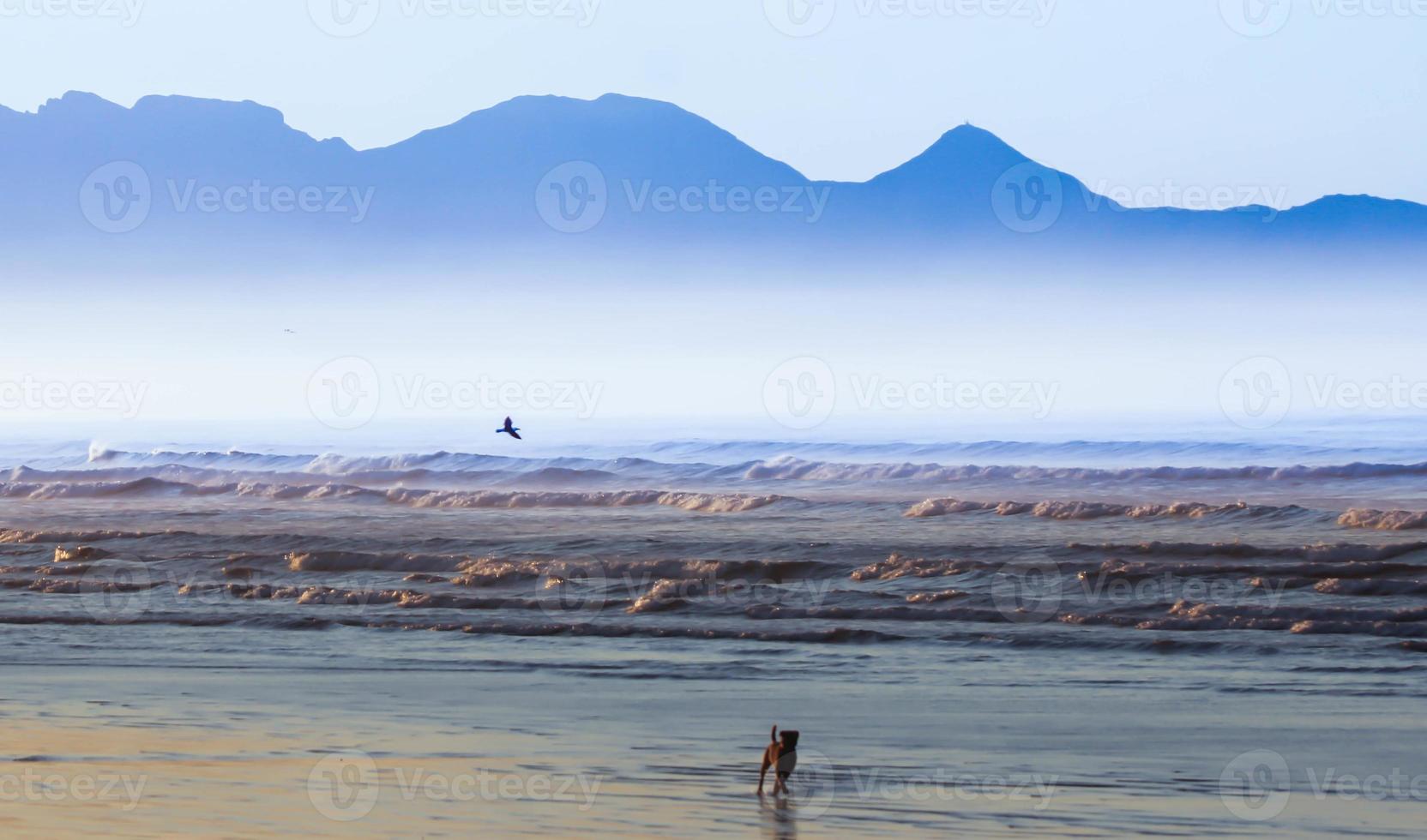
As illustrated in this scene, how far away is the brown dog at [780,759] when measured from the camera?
32.2 ft

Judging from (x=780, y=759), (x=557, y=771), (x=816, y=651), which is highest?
(x=780, y=759)

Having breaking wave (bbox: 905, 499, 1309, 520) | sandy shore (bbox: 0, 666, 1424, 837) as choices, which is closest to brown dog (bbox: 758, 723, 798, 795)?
sandy shore (bbox: 0, 666, 1424, 837)

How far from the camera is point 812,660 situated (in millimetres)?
15297

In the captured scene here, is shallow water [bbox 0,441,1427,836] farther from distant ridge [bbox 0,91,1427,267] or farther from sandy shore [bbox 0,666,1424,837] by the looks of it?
Answer: distant ridge [bbox 0,91,1427,267]

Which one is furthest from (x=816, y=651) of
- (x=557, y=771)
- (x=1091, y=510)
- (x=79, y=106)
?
(x=79, y=106)

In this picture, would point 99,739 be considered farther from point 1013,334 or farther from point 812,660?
point 1013,334

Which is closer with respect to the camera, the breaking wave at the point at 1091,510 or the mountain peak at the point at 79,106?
the breaking wave at the point at 1091,510

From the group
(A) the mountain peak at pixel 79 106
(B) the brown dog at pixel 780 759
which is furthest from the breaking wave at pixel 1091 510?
(A) the mountain peak at pixel 79 106

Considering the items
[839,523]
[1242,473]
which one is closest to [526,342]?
[1242,473]

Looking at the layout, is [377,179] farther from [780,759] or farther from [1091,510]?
[780,759]

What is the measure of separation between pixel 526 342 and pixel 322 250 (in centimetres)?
4066

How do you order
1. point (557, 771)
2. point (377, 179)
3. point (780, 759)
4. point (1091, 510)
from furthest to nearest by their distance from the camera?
point (377, 179) → point (1091, 510) → point (557, 771) → point (780, 759)

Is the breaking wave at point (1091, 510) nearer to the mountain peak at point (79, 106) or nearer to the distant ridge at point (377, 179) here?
the distant ridge at point (377, 179)

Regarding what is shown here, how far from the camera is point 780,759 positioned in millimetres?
9852
